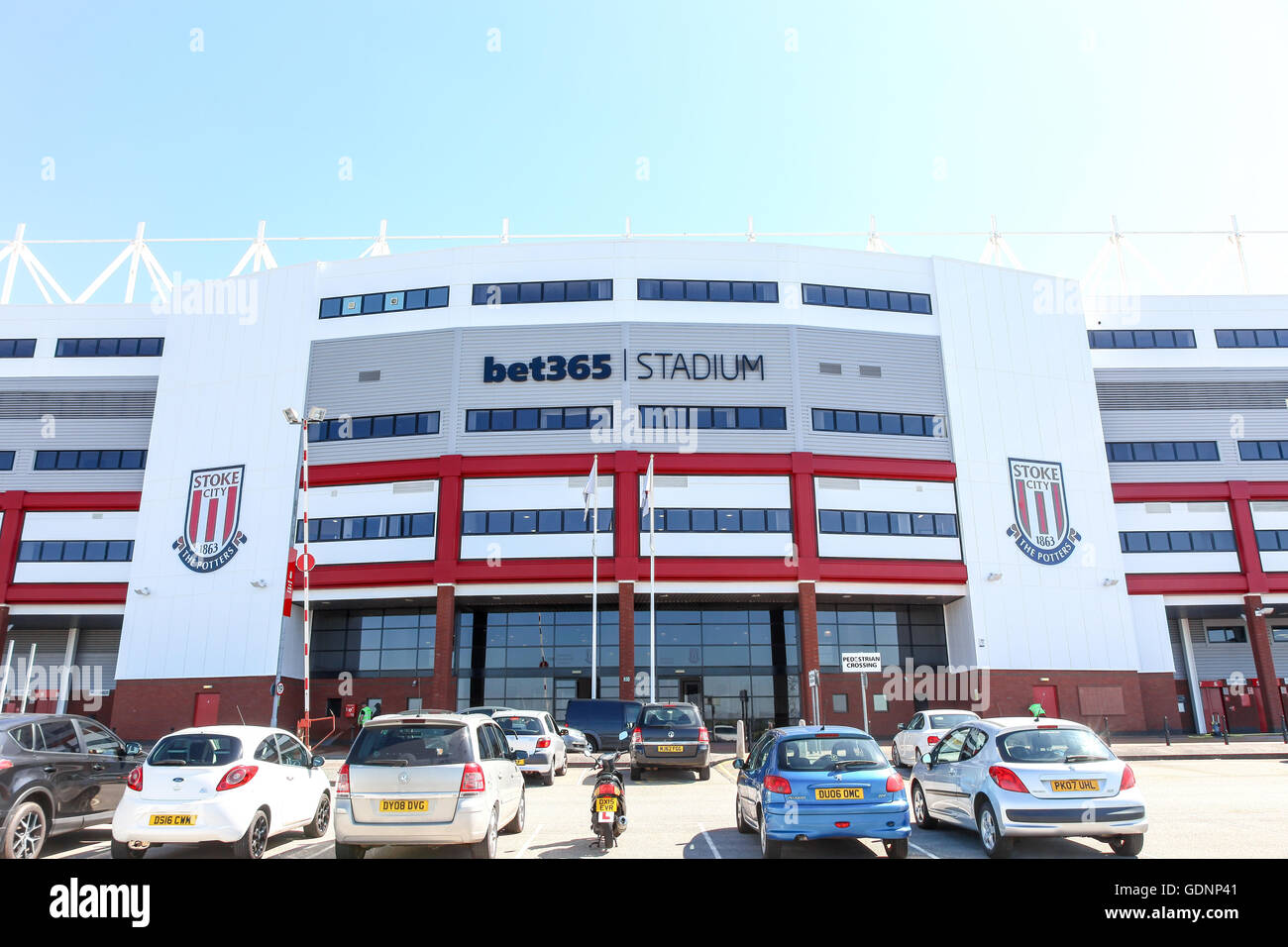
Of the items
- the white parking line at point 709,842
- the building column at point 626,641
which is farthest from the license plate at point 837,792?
the building column at point 626,641

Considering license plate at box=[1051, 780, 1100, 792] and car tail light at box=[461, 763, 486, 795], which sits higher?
car tail light at box=[461, 763, 486, 795]

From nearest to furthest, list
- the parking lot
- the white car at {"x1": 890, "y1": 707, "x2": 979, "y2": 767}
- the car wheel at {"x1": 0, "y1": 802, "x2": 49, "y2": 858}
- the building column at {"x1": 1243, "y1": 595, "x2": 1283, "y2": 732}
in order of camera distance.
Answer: the car wheel at {"x1": 0, "y1": 802, "x2": 49, "y2": 858} < the parking lot < the white car at {"x1": 890, "y1": 707, "x2": 979, "y2": 767} < the building column at {"x1": 1243, "y1": 595, "x2": 1283, "y2": 732}

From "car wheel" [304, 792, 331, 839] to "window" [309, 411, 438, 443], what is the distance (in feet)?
85.4

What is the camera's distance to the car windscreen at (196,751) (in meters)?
9.82

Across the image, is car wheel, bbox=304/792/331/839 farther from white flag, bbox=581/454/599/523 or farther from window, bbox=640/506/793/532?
window, bbox=640/506/793/532

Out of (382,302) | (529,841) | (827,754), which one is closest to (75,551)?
(382,302)

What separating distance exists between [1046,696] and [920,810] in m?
26.5

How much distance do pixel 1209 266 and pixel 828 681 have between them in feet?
97.4

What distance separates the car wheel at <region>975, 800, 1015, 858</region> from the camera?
9500mm

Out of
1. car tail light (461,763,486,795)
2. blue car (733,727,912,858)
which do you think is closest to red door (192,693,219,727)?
car tail light (461,763,486,795)

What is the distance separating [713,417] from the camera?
1438 inches

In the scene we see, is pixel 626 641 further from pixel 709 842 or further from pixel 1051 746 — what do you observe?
pixel 1051 746

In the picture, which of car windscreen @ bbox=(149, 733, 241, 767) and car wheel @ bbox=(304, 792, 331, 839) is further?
car wheel @ bbox=(304, 792, 331, 839)

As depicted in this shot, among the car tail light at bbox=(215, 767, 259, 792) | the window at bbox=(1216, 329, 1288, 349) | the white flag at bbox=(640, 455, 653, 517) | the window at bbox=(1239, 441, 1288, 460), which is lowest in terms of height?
the car tail light at bbox=(215, 767, 259, 792)
